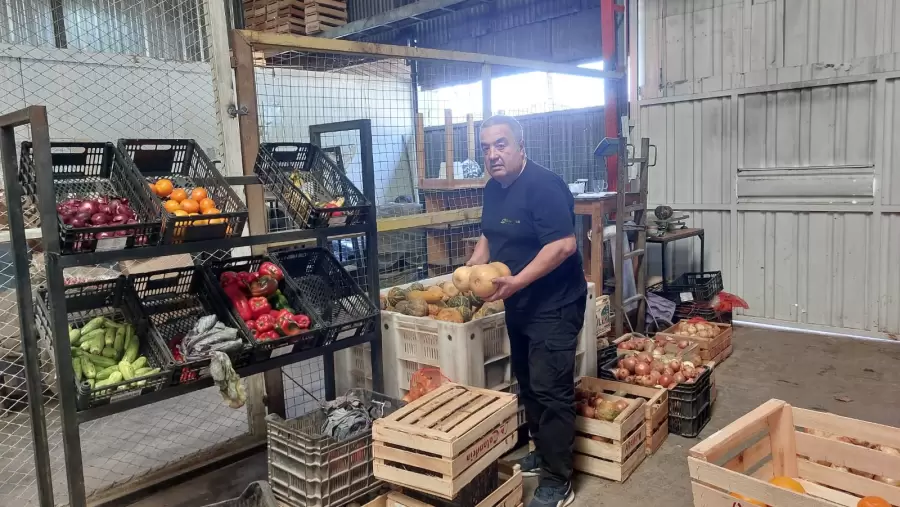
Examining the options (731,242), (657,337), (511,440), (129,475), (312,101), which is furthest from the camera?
(312,101)

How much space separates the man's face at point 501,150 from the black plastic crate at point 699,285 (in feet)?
11.8

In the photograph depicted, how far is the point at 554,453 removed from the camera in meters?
3.03

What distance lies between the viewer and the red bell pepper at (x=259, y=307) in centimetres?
283

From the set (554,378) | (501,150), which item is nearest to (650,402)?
(554,378)

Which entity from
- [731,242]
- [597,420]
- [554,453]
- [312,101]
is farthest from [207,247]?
[312,101]

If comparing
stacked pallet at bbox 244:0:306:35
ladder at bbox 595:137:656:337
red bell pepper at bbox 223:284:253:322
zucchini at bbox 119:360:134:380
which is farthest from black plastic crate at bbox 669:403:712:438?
stacked pallet at bbox 244:0:306:35

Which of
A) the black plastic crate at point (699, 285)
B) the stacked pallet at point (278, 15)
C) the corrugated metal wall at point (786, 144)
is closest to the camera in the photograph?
the corrugated metal wall at point (786, 144)

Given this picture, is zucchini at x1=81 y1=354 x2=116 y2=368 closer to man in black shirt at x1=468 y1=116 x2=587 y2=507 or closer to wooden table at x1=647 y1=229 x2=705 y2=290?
man in black shirt at x1=468 y1=116 x2=587 y2=507

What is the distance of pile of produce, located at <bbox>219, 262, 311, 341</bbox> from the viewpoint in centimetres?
278

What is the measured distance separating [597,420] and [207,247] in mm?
2087

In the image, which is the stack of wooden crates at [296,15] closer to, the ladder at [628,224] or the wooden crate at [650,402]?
the ladder at [628,224]

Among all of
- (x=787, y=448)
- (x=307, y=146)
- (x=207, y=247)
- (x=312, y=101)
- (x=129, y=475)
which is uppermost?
(x=312, y=101)

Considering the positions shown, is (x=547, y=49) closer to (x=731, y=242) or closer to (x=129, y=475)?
(x=731, y=242)

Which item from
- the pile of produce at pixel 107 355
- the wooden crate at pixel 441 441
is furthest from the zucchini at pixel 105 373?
the wooden crate at pixel 441 441
